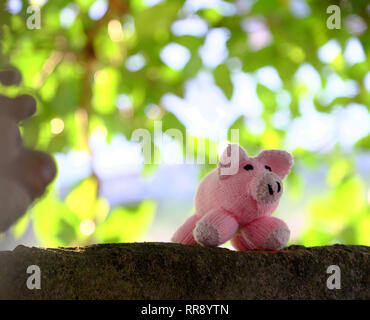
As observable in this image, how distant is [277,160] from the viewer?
35cm

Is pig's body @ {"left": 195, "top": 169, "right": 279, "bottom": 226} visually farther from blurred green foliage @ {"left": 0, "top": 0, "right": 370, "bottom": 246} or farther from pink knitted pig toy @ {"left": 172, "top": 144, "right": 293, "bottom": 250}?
blurred green foliage @ {"left": 0, "top": 0, "right": 370, "bottom": 246}

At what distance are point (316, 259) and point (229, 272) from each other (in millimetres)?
62

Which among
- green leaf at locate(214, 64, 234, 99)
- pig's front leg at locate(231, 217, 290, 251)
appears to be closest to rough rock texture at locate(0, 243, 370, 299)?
pig's front leg at locate(231, 217, 290, 251)

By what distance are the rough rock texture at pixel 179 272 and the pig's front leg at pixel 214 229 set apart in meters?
0.01

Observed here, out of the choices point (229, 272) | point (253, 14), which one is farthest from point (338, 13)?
point (229, 272)

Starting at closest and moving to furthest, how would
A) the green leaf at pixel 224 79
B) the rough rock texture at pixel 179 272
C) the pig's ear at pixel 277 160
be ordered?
1. the rough rock texture at pixel 179 272
2. the pig's ear at pixel 277 160
3. the green leaf at pixel 224 79

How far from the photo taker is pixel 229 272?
277 millimetres

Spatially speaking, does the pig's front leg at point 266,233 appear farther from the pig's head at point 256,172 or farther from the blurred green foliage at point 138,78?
the blurred green foliage at point 138,78

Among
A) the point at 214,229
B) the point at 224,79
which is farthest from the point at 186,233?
the point at 224,79

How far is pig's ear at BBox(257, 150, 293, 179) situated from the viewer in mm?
346

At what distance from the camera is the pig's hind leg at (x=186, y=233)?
0.34 metres

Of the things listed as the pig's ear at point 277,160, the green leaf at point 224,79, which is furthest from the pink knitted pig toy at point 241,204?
the green leaf at point 224,79

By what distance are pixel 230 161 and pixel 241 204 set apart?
3 cm
